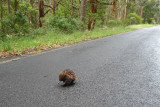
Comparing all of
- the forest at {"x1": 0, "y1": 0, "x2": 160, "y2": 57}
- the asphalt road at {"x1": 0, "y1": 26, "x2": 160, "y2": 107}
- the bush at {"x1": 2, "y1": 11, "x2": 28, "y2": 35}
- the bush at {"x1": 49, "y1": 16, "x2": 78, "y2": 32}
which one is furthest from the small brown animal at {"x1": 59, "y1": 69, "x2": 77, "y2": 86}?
the bush at {"x1": 49, "y1": 16, "x2": 78, "y2": 32}

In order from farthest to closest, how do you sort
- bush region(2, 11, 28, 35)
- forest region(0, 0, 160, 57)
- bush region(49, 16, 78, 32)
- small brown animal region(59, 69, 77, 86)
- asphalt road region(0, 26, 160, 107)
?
bush region(49, 16, 78, 32) < bush region(2, 11, 28, 35) < forest region(0, 0, 160, 57) < small brown animal region(59, 69, 77, 86) < asphalt road region(0, 26, 160, 107)

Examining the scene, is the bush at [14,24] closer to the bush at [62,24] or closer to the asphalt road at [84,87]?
the bush at [62,24]

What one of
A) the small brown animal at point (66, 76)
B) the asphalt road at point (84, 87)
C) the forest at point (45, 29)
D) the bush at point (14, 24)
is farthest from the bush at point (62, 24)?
the small brown animal at point (66, 76)

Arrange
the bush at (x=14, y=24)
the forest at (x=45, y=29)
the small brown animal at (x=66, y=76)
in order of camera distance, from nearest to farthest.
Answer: the small brown animal at (x=66, y=76) < the forest at (x=45, y=29) < the bush at (x=14, y=24)

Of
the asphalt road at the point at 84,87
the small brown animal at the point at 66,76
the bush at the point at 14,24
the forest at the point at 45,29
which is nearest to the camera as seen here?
the asphalt road at the point at 84,87

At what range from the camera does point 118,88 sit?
2896 millimetres

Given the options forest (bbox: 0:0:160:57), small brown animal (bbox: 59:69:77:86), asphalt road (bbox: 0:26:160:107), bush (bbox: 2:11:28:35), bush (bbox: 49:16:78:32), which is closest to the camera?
asphalt road (bbox: 0:26:160:107)

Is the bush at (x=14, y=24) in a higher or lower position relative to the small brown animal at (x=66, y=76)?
higher

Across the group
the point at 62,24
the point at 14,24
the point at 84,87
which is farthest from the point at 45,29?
the point at 84,87

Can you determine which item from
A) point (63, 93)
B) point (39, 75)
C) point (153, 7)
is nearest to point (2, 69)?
point (39, 75)

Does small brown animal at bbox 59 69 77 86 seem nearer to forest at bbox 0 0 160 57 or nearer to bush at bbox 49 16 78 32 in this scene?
forest at bbox 0 0 160 57

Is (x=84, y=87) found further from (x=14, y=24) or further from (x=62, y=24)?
(x=62, y=24)

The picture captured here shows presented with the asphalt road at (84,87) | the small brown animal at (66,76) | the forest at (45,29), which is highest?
the forest at (45,29)

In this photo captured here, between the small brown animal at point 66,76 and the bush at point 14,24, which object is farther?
the bush at point 14,24
